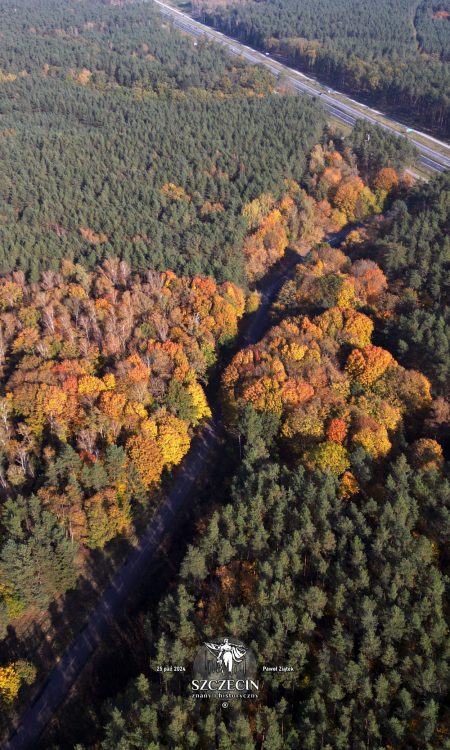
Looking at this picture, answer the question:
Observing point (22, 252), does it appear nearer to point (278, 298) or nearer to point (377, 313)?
point (278, 298)

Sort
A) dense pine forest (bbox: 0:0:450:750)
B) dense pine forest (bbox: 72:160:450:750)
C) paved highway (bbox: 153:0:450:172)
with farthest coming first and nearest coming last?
1. paved highway (bbox: 153:0:450:172)
2. dense pine forest (bbox: 0:0:450:750)
3. dense pine forest (bbox: 72:160:450:750)

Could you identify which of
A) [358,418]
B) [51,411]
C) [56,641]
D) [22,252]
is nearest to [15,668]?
[56,641]

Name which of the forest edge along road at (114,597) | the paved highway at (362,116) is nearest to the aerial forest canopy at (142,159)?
the paved highway at (362,116)

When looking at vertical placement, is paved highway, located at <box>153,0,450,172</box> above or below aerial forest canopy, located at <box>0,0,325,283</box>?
above

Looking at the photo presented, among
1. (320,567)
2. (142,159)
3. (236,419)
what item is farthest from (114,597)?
(142,159)

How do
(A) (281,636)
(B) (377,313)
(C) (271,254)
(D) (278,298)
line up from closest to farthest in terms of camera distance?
1. (A) (281,636)
2. (B) (377,313)
3. (D) (278,298)
4. (C) (271,254)

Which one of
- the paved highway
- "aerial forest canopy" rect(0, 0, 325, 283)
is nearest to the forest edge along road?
"aerial forest canopy" rect(0, 0, 325, 283)

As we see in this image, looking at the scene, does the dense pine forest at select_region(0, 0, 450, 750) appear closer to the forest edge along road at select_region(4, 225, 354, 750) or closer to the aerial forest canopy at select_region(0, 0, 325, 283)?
the aerial forest canopy at select_region(0, 0, 325, 283)
